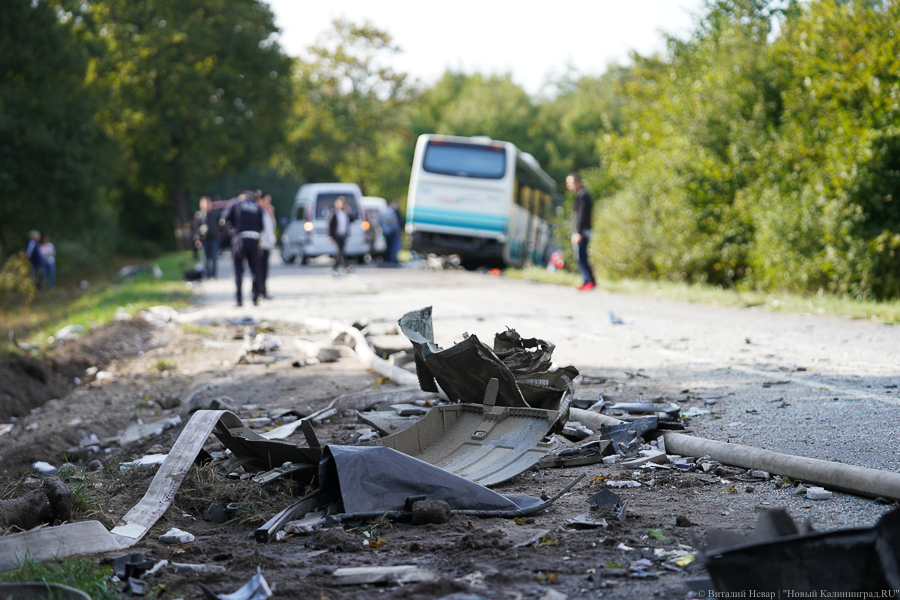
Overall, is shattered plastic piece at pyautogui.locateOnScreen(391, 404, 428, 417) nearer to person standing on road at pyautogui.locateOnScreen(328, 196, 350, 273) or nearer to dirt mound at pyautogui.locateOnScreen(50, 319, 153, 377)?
dirt mound at pyautogui.locateOnScreen(50, 319, 153, 377)

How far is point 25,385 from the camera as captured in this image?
30.8 ft

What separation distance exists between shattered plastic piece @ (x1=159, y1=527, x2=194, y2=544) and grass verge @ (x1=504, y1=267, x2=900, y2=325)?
896cm

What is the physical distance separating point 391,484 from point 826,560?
1996mm

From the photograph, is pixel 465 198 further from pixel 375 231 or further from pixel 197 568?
pixel 197 568

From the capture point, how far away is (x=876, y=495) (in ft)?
11.4

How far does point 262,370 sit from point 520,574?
5.92 metres

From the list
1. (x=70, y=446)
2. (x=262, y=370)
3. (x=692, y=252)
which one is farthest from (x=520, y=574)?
(x=692, y=252)

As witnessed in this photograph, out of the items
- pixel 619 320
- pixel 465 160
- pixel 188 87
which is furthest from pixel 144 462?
pixel 188 87

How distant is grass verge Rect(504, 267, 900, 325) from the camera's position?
1062cm

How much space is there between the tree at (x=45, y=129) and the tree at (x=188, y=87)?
8.57 meters

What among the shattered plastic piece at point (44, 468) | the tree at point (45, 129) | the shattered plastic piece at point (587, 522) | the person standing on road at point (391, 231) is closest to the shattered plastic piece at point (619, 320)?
the shattered plastic piece at point (44, 468)

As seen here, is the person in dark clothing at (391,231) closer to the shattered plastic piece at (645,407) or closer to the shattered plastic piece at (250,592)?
the shattered plastic piece at (645,407)

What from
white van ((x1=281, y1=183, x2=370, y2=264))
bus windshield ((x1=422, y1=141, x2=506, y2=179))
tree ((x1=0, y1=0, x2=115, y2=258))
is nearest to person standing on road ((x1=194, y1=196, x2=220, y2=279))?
white van ((x1=281, y1=183, x2=370, y2=264))

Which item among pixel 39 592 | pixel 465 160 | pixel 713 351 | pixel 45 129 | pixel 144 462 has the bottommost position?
pixel 144 462
